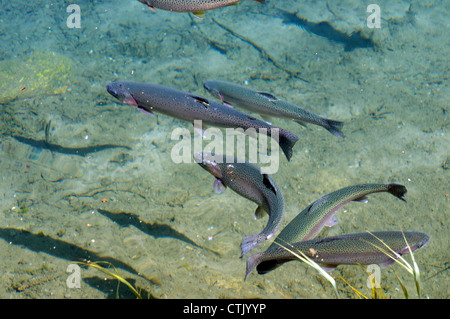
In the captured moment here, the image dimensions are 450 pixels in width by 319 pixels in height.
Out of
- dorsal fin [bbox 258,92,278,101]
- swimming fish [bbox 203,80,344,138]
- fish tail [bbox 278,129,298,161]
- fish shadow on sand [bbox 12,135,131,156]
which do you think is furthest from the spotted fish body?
fish shadow on sand [bbox 12,135,131,156]

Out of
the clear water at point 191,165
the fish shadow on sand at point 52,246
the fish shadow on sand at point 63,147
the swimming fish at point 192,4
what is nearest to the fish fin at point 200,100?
the swimming fish at point 192,4

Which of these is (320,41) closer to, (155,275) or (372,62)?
(372,62)

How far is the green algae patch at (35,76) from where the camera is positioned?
6828 mm

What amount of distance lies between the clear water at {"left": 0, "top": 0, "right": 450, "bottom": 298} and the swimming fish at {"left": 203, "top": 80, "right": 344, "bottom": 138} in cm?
110

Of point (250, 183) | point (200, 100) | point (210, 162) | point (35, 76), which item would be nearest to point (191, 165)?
point (210, 162)

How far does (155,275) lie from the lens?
11.4ft

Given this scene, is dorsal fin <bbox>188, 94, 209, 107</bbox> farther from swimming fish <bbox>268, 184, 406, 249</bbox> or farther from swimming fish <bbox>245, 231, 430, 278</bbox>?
swimming fish <bbox>245, 231, 430, 278</bbox>

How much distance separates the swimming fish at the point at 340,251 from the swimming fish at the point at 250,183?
0.28 metres

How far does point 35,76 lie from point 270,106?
620 cm

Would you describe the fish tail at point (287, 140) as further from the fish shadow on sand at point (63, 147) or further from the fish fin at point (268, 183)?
the fish shadow on sand at point (63, 147)

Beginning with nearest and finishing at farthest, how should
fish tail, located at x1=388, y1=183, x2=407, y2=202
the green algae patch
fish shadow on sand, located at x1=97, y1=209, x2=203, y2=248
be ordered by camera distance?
fish tail, located at x1=388, y1=183, x2=407, y2=202, fish shadow on sand, located at x1=97, y1=209, x2=203, y2=248, the green algae patch

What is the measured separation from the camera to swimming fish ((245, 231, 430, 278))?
2680 mm
